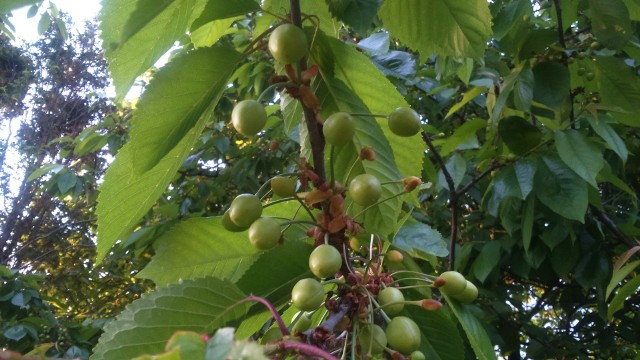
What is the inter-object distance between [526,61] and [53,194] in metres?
3.50

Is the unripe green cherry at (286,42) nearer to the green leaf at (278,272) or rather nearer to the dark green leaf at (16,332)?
the green leaf at (278,272)

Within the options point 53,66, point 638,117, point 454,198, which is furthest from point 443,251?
point 53,66

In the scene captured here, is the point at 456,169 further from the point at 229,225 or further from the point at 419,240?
the point at 229,225

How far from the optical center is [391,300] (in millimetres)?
702

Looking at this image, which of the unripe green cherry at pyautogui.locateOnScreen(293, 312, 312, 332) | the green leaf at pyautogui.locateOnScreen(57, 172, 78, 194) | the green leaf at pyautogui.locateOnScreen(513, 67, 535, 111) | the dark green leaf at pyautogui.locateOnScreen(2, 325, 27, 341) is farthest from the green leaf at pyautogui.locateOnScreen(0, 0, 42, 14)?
the green leaf at pyautogui.locateOnScreen(57, 172, 78, 194)

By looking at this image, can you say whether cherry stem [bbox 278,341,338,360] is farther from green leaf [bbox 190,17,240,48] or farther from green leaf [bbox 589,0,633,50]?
green leaf [bbox 589,0,633,50]

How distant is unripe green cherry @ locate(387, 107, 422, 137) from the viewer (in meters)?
0.71

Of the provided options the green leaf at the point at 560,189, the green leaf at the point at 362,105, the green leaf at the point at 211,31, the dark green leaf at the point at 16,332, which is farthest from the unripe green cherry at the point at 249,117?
the dark green leaf at the point at 16,332

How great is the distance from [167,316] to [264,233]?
0.14 m

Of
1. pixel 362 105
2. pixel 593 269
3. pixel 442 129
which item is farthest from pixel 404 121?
pixel 442 129

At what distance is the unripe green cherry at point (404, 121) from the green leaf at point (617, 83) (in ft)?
4.26

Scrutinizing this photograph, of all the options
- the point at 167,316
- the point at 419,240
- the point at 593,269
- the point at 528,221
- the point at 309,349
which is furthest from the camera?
the point at 593,269

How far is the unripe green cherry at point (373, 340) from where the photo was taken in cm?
65

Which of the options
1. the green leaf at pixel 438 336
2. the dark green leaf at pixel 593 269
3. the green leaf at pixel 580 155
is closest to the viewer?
the green leaf at pixel 438 336
